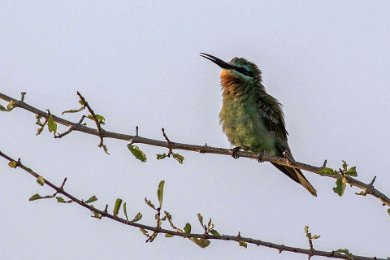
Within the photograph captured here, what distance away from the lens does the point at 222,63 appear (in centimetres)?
791

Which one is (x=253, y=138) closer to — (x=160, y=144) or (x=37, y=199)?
(x=160, y=144)

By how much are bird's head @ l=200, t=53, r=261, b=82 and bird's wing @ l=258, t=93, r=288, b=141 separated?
297 millimetres

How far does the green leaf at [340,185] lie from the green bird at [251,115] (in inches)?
106

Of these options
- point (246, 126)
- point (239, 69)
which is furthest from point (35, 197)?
point (239, 69)

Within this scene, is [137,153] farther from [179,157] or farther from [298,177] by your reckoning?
[298,177]

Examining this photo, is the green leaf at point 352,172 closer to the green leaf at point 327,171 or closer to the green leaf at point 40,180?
the green leaf at point 327,171

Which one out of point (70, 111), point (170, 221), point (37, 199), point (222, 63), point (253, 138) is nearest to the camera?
point (37, 199)

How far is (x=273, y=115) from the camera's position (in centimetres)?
751

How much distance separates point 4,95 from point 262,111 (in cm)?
381

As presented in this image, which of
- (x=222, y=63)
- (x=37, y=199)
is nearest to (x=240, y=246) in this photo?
(x=37, y=199)

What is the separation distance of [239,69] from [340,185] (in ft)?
12.9

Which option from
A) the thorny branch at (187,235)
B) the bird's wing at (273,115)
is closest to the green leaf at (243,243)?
the thorny branch at (187,235)

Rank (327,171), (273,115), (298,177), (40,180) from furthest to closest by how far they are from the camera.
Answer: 1. (273,115)
2. (298,177)
3. (327,171)
4. (40,180)

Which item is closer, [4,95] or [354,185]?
[4,95]
